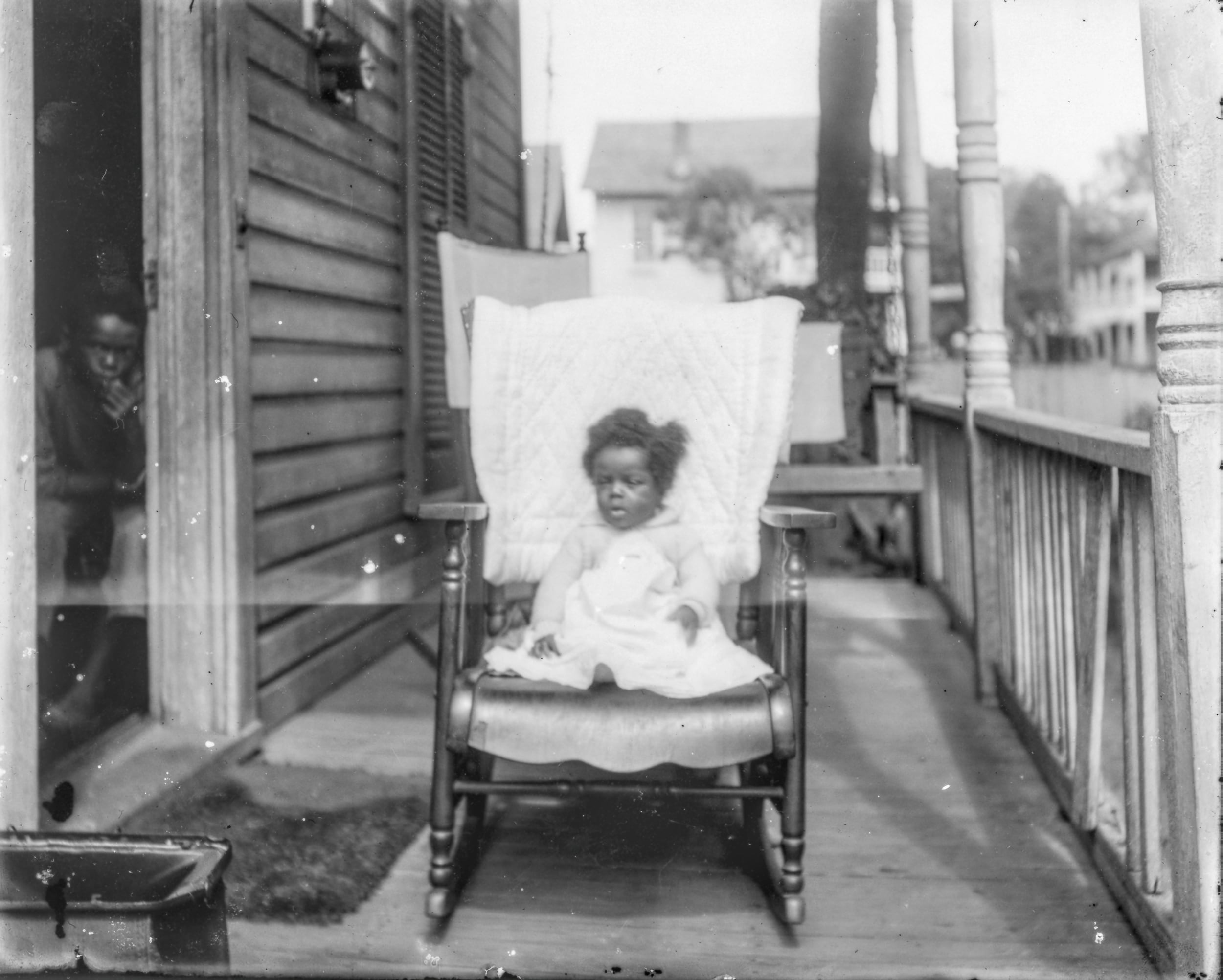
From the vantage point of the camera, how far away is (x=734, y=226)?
19.1 m

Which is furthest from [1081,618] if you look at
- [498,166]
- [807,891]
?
[498,166]

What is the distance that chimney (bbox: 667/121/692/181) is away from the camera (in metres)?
17.5

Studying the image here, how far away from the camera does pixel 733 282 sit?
17.9 m

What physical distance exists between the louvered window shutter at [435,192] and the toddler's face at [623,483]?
1752mm

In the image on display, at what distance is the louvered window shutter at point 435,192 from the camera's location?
12.9 feet

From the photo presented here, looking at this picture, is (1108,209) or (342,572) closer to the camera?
(342,572)

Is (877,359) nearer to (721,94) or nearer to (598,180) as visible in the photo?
(721,94)

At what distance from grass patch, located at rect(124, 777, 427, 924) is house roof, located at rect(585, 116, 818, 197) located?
15045mm

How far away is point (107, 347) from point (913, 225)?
3349 mm

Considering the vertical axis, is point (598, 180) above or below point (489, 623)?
above

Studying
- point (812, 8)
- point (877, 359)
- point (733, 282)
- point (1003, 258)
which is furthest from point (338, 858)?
point (733, 282)

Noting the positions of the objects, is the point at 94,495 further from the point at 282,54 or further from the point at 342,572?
the point at 282,54

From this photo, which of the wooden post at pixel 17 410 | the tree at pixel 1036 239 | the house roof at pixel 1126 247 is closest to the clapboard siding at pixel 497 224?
the wooden post at pixel 17 410

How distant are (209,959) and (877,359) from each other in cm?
366
